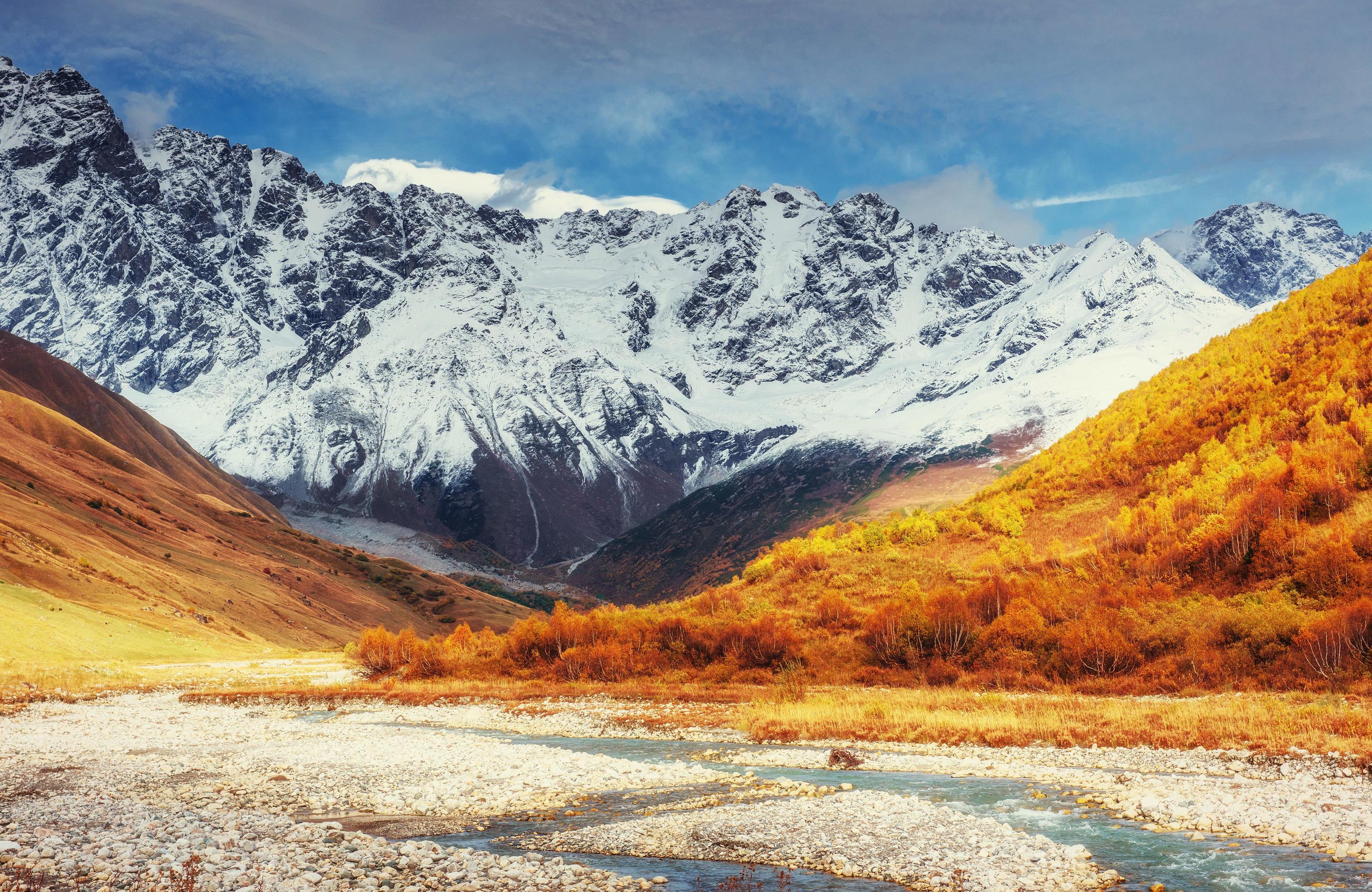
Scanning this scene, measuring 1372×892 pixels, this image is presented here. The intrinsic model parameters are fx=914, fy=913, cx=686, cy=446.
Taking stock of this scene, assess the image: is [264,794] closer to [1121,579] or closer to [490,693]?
[490,693]

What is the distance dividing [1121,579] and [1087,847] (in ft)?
127

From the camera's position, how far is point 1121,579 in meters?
52.9

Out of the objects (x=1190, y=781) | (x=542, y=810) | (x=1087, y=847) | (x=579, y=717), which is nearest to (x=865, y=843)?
(x=1087, y=847)

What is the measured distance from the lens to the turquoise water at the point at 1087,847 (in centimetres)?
1599

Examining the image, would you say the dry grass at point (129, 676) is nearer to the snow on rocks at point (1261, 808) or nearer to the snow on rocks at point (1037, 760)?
the snow on rocks at point (1037, 760)

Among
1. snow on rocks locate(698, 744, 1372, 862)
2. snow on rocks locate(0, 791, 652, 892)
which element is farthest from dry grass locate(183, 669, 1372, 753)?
snow on rocks locate(0, 791, 652, 892)

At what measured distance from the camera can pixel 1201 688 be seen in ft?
128

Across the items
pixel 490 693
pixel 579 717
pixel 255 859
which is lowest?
pixel 490 693

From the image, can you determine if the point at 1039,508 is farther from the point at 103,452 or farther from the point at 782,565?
the point at 103,452

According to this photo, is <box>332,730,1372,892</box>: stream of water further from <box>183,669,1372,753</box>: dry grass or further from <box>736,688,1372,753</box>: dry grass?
<box>183,669,1372,753</box>: dry grass

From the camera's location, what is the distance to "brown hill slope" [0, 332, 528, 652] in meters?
71.1

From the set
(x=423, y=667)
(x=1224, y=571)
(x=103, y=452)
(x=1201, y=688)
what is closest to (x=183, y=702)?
(x=423, y=667)

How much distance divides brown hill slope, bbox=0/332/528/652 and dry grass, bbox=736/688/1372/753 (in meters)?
47.5

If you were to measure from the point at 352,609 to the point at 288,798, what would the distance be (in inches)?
4229
